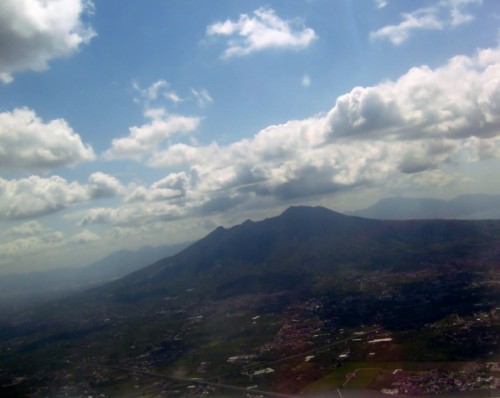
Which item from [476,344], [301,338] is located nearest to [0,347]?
[301,338]

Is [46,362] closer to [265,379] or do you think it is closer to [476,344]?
[265,379]

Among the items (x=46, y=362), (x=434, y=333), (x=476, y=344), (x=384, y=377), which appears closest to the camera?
(x=384, y=377)

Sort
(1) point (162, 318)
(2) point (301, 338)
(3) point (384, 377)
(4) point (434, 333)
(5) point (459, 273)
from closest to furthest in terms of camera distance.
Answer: (3) point (384, 377) < (4) point (434, 333) < (2) point (301, 338) < (5) point (459, 273) < (1) point (162, 318)

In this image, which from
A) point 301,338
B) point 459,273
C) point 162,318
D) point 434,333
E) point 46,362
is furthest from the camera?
point 162,318

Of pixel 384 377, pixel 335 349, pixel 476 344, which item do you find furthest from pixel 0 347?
pixel 476 344

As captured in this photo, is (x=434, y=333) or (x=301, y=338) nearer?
(x=434, y=333)

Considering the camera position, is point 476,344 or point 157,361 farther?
point 157,361

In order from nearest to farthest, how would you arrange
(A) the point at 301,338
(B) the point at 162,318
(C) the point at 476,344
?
(C) the point at 476,344
(A) the point at 301,338
(B) the point at 162,318

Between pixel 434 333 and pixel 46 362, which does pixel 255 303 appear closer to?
pixel 46 362
